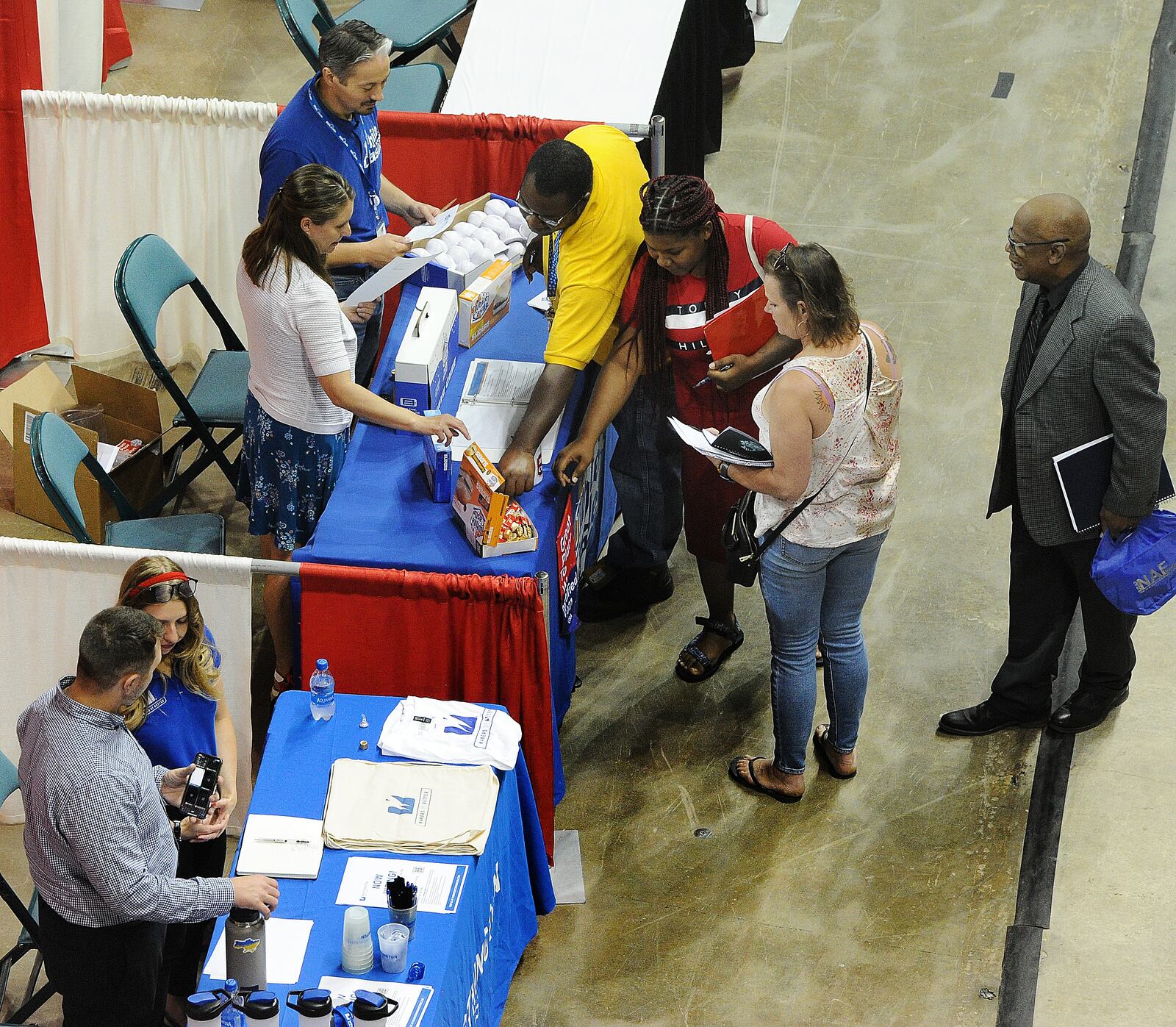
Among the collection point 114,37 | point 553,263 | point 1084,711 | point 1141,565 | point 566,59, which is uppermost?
point 566,59

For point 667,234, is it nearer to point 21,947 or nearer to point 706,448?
point 706,448

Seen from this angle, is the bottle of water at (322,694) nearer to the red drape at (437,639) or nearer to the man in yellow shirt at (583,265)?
the red drape at (437,639)

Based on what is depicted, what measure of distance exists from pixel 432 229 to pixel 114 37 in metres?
3.80

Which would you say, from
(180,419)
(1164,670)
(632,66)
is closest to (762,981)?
(1164,670)

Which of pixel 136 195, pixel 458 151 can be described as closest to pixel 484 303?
pixel 458 151

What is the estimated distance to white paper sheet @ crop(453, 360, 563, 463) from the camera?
447cm

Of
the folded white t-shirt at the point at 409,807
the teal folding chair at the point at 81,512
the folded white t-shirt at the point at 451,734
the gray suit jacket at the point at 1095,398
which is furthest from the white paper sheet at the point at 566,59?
the folded white t-shirt at the point at 409,807

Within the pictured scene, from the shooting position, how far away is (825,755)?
4.69 meters

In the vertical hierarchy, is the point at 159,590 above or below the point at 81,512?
above

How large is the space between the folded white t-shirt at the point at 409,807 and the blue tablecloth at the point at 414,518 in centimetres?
64

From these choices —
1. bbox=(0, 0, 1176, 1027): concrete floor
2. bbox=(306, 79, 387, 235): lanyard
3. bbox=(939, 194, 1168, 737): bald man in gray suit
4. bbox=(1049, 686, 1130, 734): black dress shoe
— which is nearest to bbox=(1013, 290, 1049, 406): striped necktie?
bbox=(939, 194, 1168, 737): bald man in gray suit

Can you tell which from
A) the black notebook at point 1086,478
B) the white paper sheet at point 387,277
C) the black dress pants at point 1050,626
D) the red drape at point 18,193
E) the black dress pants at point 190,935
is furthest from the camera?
the red drape at point 18,193

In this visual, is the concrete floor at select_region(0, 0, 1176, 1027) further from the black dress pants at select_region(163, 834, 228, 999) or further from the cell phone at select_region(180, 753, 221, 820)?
the cell phone at select_region(180, 753, 221, 820)

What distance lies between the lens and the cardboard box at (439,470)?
4198 millimetres
